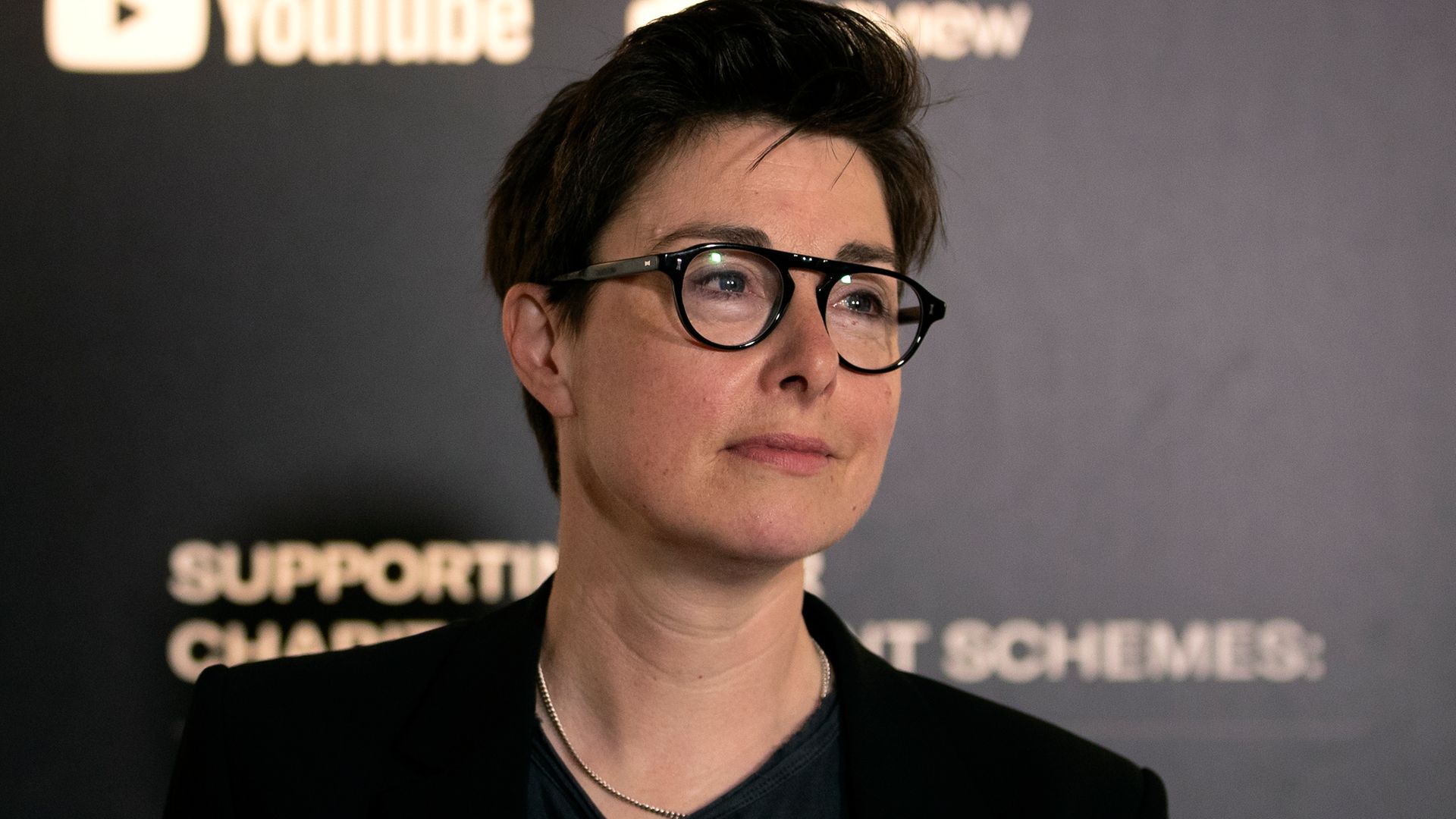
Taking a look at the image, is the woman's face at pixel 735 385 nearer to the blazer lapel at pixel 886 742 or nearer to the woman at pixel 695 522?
the woman at pixel 695 522

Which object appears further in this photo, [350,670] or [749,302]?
[350,670]

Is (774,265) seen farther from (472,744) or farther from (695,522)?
(472,744)

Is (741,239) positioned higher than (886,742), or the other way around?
(741,239)

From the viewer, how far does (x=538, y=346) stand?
4.36 ft

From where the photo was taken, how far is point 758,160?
120 centimetres

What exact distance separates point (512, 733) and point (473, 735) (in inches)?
1.6

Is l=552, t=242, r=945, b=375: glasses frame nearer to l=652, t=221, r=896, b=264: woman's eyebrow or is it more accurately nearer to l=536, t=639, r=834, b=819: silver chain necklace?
l=652, t=221, r=896, b=264: woman's eyebrow

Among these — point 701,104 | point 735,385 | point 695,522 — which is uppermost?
point 701,104

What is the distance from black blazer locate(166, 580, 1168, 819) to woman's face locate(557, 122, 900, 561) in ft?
0.69

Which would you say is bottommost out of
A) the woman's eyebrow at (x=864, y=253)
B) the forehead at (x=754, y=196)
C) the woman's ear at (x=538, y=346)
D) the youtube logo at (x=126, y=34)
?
the woman's ear at (x=538, y=346)

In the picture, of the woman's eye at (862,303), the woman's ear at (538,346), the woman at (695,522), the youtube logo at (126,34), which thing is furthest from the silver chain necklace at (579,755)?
the youtube logo at (126,34)

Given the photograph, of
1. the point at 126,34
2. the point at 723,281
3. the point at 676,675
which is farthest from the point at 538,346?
the point at 126,34

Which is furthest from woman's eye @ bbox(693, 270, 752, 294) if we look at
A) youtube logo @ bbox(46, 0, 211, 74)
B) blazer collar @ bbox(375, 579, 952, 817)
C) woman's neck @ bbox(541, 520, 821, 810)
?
youtube logo @ bbox(46, 0, 211, 74)

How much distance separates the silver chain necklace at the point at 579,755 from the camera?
3.84 ft
